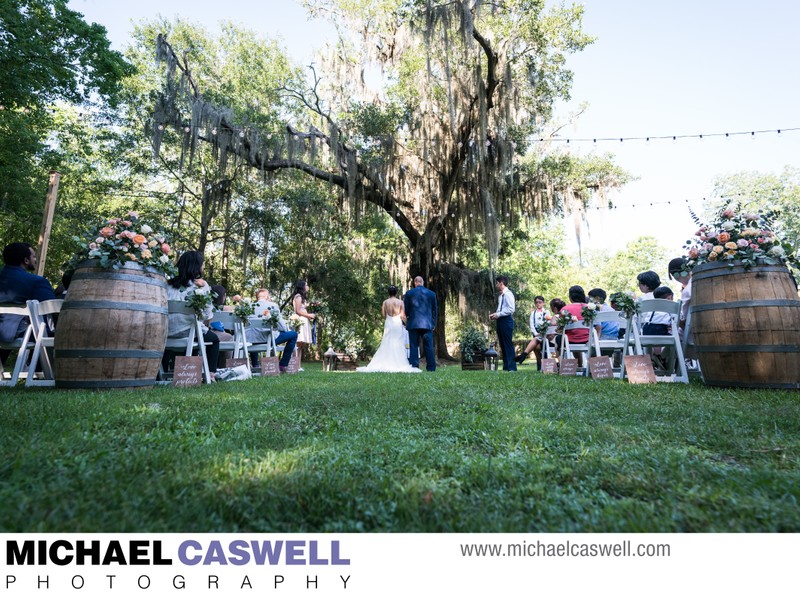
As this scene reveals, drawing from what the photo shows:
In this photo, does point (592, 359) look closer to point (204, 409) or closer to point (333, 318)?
point (204, 409)

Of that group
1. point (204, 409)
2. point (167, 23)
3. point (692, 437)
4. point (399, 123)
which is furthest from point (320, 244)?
point (692, 437)

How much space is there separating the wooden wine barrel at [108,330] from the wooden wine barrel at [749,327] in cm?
512

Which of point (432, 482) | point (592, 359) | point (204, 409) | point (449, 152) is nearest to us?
point (432, 482)

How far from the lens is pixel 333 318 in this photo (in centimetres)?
1708

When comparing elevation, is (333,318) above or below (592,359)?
above

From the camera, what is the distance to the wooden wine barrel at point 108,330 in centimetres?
394

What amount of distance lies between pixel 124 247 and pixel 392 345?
6.44m

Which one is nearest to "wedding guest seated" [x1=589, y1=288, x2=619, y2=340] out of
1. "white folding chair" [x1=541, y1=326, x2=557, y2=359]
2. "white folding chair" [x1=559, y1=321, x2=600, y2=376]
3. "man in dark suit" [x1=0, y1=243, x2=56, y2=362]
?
"white folding chair" [x1=559, y1=321, x2=600, y2=376]

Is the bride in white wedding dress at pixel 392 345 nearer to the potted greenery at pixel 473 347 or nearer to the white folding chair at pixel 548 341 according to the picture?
the potted greenery at pixel 473 347

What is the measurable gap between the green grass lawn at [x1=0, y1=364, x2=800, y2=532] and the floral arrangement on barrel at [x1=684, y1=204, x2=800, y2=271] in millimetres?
1879

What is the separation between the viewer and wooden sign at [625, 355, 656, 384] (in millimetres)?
5012

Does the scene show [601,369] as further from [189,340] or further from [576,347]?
[189,340]

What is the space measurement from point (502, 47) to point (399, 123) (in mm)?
3365

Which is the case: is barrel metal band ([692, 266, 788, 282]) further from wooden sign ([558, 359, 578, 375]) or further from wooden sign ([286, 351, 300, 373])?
wooden sign ([286, 351, 300, 373])
